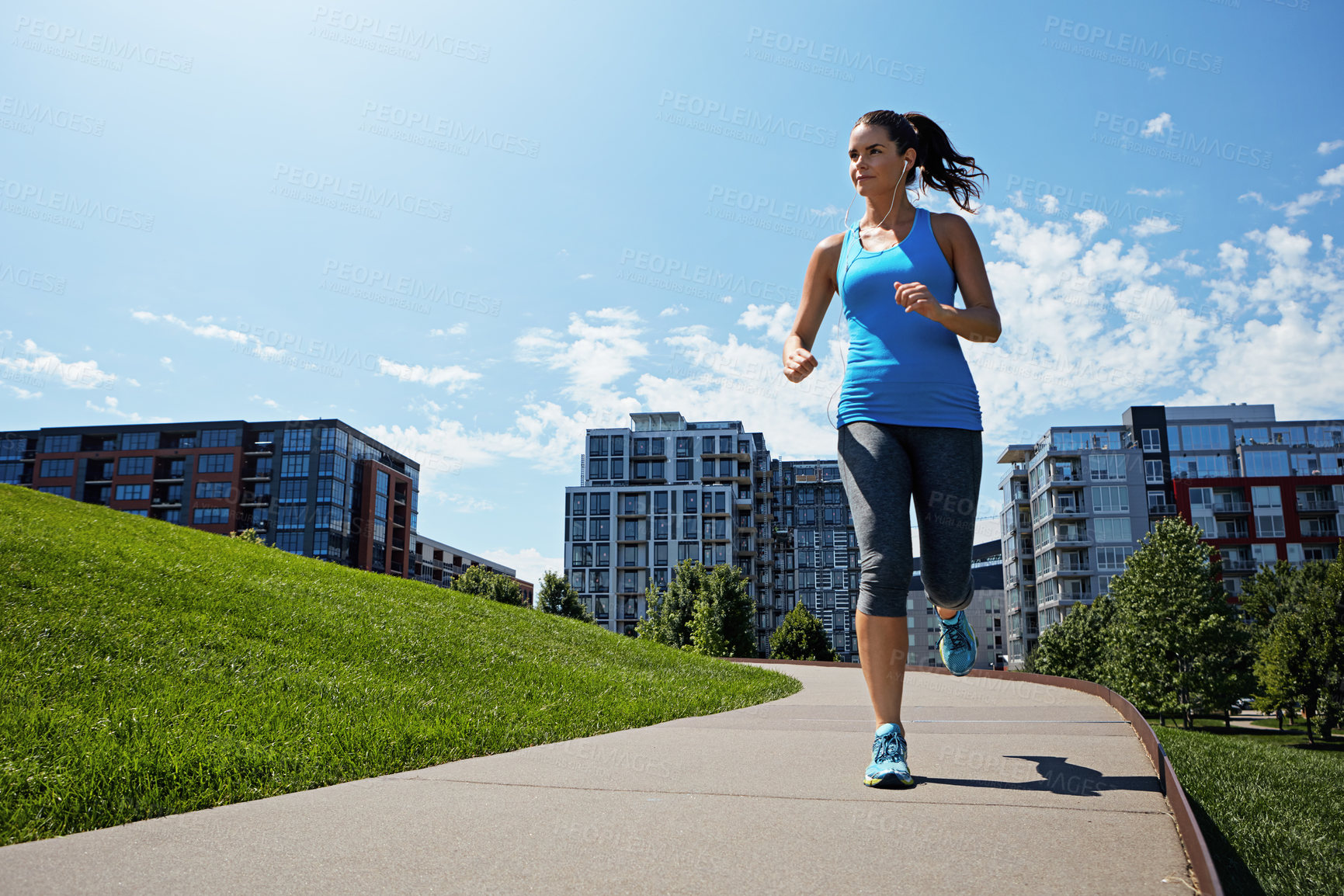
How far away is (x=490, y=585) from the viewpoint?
183ft

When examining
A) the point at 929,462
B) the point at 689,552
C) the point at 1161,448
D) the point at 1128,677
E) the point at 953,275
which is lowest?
the point at 1128,677

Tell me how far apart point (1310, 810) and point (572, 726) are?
3.45 m

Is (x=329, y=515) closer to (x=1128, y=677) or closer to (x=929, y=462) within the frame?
(x=1128, y=677)

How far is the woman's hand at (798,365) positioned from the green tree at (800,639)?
131 feet

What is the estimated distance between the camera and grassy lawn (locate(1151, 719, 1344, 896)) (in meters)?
2.77

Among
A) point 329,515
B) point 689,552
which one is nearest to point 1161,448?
point 689,552

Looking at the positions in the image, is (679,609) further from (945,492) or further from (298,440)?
(298,440)

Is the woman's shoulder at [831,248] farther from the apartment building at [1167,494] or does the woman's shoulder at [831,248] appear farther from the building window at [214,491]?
the building window at [214,491]

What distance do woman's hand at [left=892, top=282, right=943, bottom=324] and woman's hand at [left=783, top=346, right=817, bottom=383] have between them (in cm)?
47

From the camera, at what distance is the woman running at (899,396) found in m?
3.27

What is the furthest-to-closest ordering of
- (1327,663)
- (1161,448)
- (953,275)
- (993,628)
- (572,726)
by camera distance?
(993,628) → (1161,448) → (1327,663) → (572,726) → (953,275)

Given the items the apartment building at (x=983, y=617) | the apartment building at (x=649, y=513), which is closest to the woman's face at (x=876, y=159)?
the apartment building at (x=649, y=513)

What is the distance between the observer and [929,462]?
11.1 feet

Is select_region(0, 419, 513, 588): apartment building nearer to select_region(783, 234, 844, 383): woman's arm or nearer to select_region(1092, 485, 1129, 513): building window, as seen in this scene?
select_region(1092, 485, 1129, 513): building window
